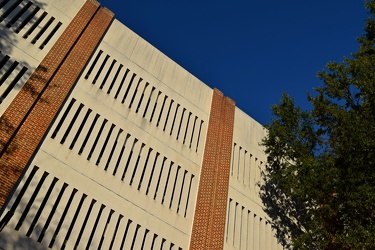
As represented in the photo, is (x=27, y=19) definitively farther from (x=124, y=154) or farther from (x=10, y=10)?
(x=124, y=154)

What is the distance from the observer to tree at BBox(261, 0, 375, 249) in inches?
569

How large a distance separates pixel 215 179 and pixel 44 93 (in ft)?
31.1

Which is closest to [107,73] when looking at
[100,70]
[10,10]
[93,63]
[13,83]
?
[100,70]

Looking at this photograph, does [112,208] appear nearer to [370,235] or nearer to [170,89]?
[170,89]

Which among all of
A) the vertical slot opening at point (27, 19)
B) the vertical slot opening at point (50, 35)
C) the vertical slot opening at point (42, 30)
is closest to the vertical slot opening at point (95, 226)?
the vertical slot opening at point (50, 35)

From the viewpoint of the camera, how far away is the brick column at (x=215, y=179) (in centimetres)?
1733

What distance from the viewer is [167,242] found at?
53.2 feet

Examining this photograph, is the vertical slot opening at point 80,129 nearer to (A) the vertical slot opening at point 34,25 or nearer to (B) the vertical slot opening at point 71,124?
(B) the vertical slot opening at point 71,124

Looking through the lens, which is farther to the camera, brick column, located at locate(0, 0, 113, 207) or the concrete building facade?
the concrete building facade

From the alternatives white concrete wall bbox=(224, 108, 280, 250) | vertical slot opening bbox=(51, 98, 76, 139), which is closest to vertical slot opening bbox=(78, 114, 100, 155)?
vertical slot opening bbox=(51, 98, 76, 139)

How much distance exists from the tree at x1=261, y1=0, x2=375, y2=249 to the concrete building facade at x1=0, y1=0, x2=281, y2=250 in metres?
2.84

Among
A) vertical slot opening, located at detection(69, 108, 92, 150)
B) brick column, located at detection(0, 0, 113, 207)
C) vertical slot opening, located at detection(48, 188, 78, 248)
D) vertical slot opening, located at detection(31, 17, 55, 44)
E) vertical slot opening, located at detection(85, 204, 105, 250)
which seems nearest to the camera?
vertical slot opening, located at detection(48, 188, 78, 248)

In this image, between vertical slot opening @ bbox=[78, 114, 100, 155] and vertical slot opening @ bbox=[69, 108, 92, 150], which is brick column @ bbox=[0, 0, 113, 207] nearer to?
vertical slot opening @ bbox=[69, 108, 92, 150]

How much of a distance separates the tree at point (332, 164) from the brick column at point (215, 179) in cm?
285
